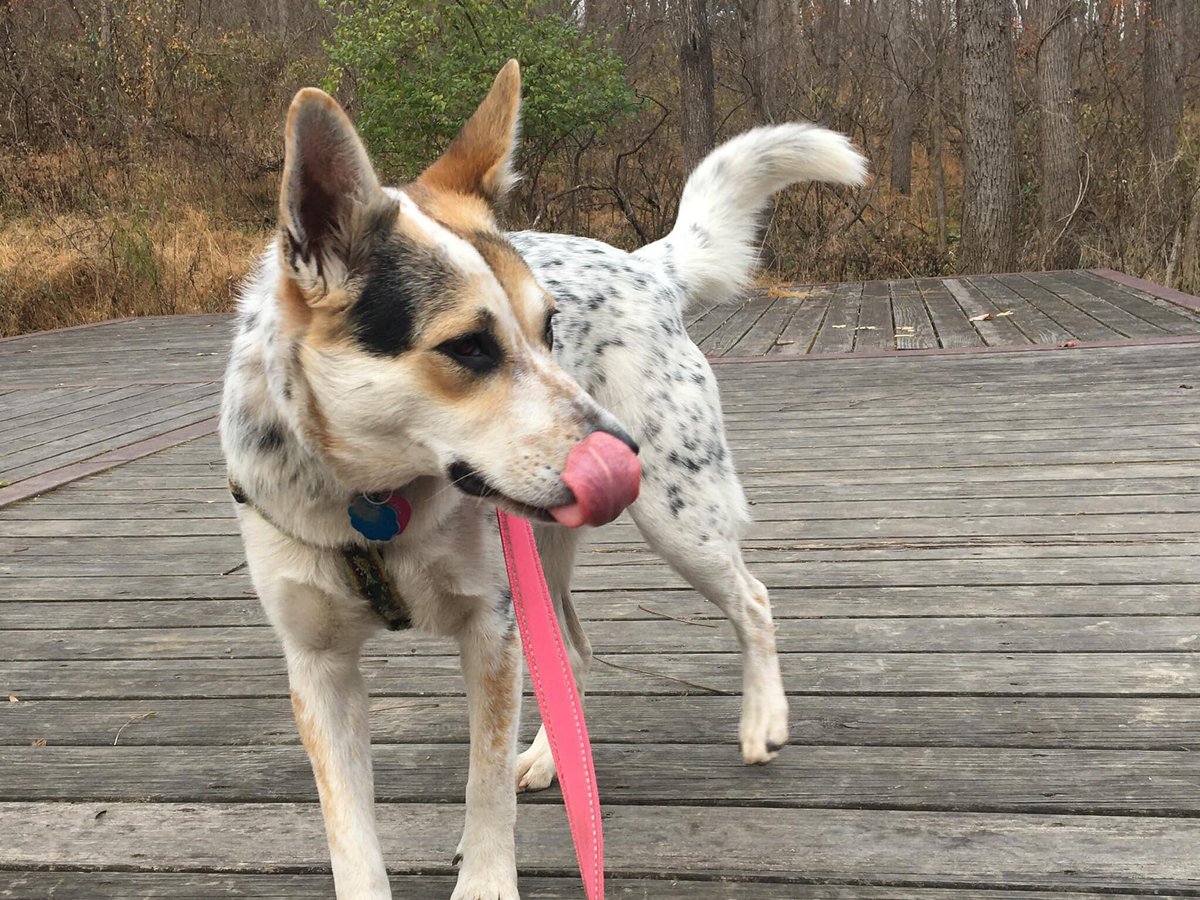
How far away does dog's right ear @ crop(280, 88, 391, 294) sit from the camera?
1656 mm

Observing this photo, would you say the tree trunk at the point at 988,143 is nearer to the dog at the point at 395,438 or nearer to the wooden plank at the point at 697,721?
the wooden plank at the point at 697,721

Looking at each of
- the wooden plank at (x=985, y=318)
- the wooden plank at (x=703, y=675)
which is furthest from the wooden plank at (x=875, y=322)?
the wooden plank at (x=703, y=675)

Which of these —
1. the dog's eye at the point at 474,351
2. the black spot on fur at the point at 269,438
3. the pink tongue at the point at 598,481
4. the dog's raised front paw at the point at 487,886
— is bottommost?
the dog's raised front paw at the point at 487,886

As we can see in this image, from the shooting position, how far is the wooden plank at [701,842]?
6.33 ft

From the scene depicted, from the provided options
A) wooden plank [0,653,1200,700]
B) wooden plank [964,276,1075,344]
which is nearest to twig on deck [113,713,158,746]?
wooden plank [0,653,1200,700]

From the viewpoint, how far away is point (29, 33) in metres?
15.5

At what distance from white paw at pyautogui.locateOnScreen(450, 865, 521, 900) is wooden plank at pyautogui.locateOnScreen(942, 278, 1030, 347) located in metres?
5.58

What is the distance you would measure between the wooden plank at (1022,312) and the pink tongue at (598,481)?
5673 mm

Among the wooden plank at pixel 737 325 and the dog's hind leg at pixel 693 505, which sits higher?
the dog's hind leg at pixel 693 505

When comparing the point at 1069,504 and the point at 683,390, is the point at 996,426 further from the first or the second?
the point at 683,390

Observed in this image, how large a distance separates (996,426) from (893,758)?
9.75ft

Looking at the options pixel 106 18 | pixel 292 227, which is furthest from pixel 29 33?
pixel 292 227

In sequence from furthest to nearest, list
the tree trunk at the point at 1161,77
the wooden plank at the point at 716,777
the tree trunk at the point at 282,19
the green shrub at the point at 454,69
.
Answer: the tree trunk at the point at 282,19 → the tree trunk at the point at 1161,77 → the green shrub at the point at 454,69 → the wooden plank at the point at 716,777

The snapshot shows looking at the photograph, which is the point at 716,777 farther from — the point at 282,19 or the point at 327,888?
the point at 282,19
